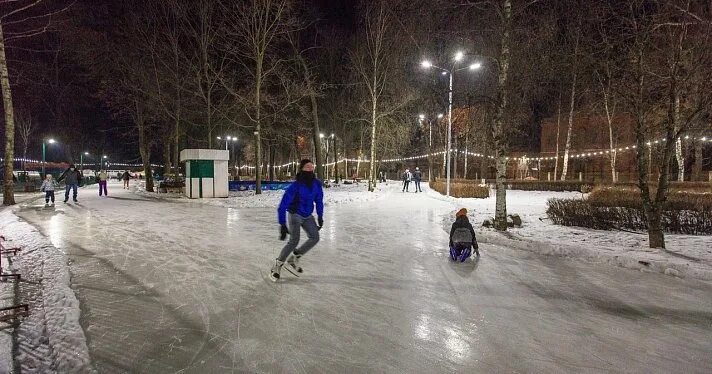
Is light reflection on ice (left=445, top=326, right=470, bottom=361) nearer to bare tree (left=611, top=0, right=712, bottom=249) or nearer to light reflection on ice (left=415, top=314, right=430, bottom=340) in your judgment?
light reflection on ice (left=415, top=314, right=430, bottom=340)

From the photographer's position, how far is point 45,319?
4.41 metres

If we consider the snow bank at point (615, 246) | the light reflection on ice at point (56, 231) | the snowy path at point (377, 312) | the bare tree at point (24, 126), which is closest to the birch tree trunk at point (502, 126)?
the snow bank at point (615, 246)

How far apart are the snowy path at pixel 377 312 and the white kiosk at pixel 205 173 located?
42.1 ft

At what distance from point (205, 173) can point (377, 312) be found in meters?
18.8

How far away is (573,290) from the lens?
19.4ft

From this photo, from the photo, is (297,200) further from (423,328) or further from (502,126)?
(502,126)

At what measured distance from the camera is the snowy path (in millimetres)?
3703

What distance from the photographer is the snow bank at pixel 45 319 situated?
354 centimetres

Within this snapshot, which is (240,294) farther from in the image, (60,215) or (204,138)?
(204,138)

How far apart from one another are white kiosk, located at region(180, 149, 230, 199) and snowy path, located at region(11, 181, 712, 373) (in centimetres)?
1284

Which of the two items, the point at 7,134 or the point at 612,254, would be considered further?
the point at 7,134

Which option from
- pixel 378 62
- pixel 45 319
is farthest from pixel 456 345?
pixel 378 62

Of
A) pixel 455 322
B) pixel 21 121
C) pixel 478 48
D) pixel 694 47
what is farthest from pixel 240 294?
pixel 21 121

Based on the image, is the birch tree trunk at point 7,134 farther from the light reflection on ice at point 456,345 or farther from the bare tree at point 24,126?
the bare tree at point 24,126
